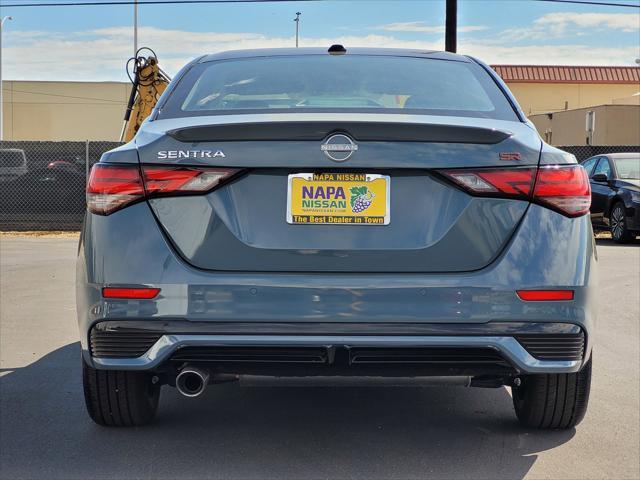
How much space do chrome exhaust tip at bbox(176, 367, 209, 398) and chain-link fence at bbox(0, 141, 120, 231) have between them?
17171mm

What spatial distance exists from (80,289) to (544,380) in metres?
2.01

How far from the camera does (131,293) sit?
12.5 ft

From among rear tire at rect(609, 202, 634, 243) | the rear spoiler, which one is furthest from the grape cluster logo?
rear tire at rect(609, 202, 634, 243)

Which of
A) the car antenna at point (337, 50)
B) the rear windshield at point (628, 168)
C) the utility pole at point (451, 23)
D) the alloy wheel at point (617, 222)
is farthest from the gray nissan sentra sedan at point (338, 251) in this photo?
the utility pole at point (451, 23)

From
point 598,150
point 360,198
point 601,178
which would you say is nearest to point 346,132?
point 360,198

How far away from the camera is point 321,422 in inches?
196

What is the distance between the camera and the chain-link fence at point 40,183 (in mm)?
20688

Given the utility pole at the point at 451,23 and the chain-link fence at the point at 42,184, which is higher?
the utility pole at the point at 451,23

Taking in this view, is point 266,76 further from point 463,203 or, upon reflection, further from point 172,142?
point 463,203

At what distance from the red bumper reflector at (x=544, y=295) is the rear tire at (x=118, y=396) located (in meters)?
1.65

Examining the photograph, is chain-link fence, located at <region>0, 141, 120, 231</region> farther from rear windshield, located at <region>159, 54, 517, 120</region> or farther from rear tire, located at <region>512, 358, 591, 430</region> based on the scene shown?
rear tire, located at <region>512, 358, 591, 430</region>

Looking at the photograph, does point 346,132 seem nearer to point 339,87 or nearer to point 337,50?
point 339,87

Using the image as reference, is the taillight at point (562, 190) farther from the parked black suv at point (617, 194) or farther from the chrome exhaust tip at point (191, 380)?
the parked black suv at point (617, 194)

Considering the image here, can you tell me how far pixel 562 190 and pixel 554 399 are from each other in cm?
113
